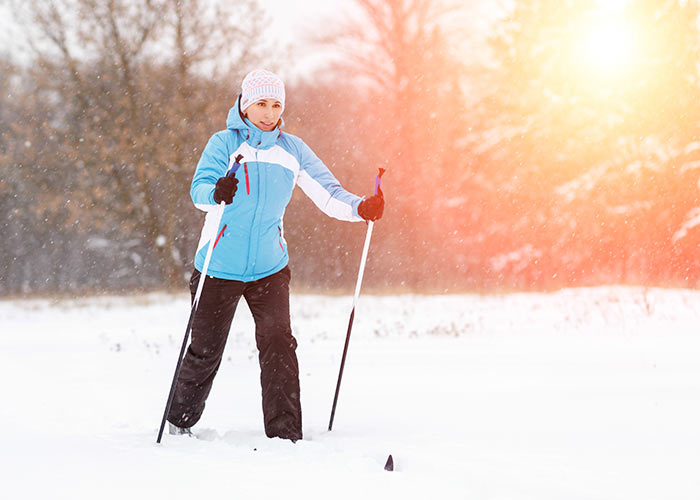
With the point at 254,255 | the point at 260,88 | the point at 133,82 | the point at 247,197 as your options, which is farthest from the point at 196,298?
the point at 133,82

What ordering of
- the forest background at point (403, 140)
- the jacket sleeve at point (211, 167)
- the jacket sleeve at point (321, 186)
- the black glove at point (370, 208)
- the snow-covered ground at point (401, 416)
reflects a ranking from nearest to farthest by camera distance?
the snow-covered ground at point (401, 416) → the jacket sleeve at point (211, 167) → the black glove at point (370, 208) → the jacket sleeve at point (321, 186) → the forest background at point (403, 140)

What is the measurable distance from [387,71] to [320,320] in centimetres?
1026

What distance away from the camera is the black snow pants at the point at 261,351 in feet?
13.7

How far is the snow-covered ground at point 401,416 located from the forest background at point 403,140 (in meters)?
5.63

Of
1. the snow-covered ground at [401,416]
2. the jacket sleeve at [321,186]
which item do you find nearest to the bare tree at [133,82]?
the snow-covered ground at [401,416]

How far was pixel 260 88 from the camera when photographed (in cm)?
415

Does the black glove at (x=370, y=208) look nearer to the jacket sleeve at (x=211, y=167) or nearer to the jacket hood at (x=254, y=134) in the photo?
the jacket hood at (x=254, y=134)

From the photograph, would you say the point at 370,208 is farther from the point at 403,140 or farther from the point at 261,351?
the point at 403,140

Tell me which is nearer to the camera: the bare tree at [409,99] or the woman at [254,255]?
the woman at [254,255]

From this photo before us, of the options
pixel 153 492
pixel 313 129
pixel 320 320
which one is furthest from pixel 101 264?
pixel 153 492

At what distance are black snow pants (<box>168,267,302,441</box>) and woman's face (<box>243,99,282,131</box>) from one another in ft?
2.77

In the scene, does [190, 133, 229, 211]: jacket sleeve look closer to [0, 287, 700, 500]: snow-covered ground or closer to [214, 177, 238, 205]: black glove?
[214, 177, 238, 205]: black glove

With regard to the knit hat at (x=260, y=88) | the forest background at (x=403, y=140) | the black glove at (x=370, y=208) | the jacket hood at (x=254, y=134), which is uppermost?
the forest background at (x=403, y=140)

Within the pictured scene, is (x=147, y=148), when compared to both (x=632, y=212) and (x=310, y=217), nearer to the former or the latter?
(x=310, y=217)
